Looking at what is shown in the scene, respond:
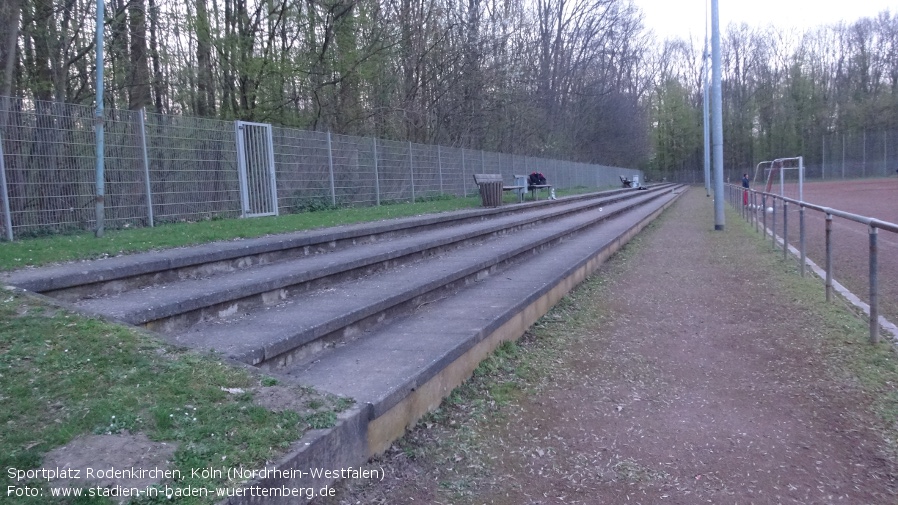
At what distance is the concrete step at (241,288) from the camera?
183 inches

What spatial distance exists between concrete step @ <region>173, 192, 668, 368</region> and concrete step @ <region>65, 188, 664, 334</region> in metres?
0.10

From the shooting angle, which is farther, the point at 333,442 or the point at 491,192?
the point at 491,192

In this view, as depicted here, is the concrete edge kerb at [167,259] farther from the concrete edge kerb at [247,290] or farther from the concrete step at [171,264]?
the concrete edge kerb at [247,290]

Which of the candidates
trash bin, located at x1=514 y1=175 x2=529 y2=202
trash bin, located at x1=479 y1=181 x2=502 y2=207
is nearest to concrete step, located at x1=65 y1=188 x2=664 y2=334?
trash bin, located at x1=479 y1=181 x2=502 y2=207

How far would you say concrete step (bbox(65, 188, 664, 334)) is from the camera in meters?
4.66

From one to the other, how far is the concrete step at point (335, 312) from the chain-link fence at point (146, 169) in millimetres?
4050

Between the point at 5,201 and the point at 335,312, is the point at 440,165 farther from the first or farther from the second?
the point at 335,312

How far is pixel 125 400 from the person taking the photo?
10.7ft

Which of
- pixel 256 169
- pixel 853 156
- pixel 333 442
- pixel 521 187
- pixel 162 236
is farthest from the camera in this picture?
pixel 853 156

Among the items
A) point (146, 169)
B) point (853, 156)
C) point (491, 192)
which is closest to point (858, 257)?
point (491, 192)

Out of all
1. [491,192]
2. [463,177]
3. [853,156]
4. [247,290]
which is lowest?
[247,290]

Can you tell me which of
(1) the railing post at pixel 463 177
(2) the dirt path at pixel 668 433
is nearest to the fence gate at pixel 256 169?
Result: (2) the dirt path at pixel 668 433

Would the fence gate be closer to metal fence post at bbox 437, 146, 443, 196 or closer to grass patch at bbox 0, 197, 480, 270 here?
grass patch at bbox 0, 197, 480, 270

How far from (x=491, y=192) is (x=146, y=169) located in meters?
10.3
